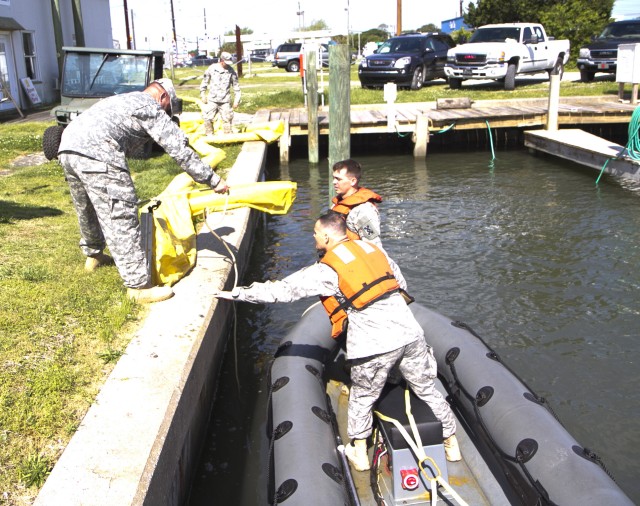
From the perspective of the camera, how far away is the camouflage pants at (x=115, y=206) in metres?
5.14

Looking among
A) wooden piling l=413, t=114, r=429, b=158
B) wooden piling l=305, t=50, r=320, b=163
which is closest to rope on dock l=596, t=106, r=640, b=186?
wooden piling l=413, t=114, r=429, b=158

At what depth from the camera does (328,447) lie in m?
4.25

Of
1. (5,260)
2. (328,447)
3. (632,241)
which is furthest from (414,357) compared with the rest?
(632,241)

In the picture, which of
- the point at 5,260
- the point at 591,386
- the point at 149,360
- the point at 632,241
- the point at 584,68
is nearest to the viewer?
the point at 149,360

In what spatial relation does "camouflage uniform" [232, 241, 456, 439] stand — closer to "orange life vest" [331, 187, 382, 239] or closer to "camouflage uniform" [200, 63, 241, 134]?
"orange life vest" [331, 187, 382, 239]

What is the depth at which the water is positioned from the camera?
5367mm

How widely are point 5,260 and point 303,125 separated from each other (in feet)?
34.2

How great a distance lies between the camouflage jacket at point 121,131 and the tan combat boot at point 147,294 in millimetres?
970

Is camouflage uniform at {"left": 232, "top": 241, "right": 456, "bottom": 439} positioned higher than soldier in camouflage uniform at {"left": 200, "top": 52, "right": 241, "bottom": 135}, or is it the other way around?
soldier in camouflage uniform at {"left": 200, "top": 52, "right": 241, "bottom": 135}

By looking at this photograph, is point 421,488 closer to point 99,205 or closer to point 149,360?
point 149,360

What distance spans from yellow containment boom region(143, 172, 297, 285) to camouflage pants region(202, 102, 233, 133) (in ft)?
27.7

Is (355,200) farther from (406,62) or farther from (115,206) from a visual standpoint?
(406,62)

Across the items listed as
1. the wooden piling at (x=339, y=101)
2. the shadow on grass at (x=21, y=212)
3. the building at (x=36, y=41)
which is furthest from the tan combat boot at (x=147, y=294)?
the building at (x=36, y=41)

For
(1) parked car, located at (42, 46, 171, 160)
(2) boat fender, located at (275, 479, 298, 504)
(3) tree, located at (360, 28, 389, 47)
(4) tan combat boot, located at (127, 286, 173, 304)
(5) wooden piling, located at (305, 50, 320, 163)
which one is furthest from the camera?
(3) tree, located at (360, 28, 389, 47)
